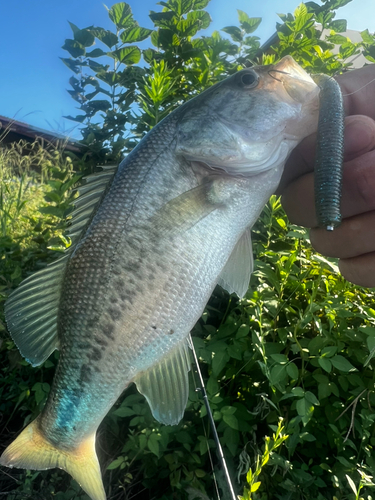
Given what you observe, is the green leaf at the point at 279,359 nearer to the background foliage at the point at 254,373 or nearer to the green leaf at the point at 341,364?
the background foliage at the point at 254,373

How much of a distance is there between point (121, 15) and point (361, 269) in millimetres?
2464

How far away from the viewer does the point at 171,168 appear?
3.63 ft

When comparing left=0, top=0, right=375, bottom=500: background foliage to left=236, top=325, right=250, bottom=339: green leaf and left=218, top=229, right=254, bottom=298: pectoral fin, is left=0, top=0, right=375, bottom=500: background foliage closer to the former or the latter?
left=236, top=325, right=250, bottom=339: green leaf

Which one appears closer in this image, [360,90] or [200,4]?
[360,90]

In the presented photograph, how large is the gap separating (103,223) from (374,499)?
142 cm

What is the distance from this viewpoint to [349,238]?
1.23 meters

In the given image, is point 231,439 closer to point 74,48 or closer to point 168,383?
point 168,383

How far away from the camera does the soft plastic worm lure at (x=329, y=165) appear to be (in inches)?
35.0

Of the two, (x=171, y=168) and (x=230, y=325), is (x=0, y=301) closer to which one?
(x=230, y=325)

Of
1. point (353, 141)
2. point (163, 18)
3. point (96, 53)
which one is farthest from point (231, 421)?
point (96, 53)

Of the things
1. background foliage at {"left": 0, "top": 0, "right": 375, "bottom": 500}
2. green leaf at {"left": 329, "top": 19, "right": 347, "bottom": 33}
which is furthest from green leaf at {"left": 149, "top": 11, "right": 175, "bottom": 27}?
green leaf at {"left": 329, "top": 19, "right": 347, "bottom": 33}

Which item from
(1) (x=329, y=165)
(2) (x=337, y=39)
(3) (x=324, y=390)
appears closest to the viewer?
(1) (x=329, y=165)

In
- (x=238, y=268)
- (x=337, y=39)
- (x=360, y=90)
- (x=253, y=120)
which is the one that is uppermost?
(x=253, y=120)

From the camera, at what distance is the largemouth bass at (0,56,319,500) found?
3.41 feet
